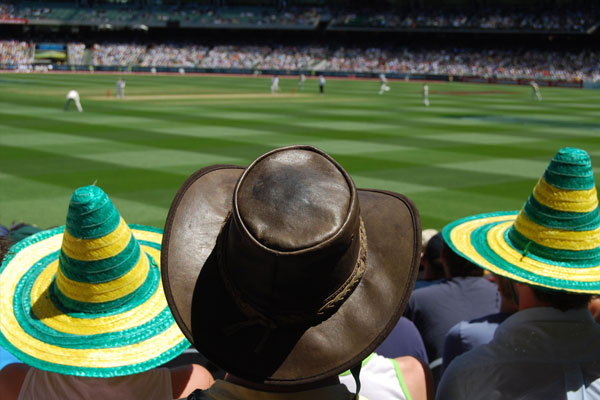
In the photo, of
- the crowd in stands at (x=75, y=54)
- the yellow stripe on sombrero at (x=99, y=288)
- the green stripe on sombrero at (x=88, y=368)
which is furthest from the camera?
the crowd in stands at (x=75, y=54)

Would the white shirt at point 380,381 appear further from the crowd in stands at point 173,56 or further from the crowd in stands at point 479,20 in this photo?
the crowd in stands at point 173,56

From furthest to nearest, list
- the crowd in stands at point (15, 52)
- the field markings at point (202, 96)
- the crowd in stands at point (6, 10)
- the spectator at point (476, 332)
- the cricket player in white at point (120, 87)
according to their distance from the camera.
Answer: the crowd in stands at point (6, 10) → the crowd in stands at point (15, 52) → the field markings at point (202, 96) → the cricket player in white at point (120, 87) → the spectator at point (476, 332)

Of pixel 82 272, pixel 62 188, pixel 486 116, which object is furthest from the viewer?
pixel 486 116

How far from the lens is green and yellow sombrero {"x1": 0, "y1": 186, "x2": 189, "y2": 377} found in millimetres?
2752

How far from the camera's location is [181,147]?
19469 mm

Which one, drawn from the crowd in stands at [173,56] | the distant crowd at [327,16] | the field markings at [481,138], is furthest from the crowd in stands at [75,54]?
the field markings at [481,138]

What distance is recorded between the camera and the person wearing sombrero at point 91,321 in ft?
9.05

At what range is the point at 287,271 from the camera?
1.79 metres

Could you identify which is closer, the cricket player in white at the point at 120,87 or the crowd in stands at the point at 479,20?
the cricket player in white at the point at 120,87

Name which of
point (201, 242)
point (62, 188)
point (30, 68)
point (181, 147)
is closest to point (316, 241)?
point (201, 242)

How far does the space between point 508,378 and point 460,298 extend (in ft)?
6.61

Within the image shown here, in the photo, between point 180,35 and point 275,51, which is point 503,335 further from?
point 180,35

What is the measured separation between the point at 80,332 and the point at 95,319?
0.08m

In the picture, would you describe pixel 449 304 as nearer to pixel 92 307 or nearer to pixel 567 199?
pixel 567 199
